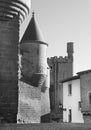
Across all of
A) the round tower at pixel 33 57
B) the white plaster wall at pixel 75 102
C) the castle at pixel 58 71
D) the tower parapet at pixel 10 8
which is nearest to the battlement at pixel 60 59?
the castle at pixel 58 71

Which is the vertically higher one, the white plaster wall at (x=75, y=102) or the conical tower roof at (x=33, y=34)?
the conical tower roof at (x=33, y=34)

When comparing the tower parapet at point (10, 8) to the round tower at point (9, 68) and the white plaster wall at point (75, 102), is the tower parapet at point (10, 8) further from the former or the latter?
the white plaster wall at point (75, 102)

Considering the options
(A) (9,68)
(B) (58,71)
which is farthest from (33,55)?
(B) (58,71)

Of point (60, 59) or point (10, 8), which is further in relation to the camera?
point (60, 59)

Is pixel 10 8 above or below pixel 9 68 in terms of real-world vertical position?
above

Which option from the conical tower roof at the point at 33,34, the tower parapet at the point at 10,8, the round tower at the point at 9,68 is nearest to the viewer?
the round tower at the point at 9,68

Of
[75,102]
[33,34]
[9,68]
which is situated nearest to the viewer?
[9,68]

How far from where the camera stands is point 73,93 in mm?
31203

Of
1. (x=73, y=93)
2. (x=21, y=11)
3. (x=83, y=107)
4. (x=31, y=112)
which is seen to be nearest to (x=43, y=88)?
(x=73, y=93)

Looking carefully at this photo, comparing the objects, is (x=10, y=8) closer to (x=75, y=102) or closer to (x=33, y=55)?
(x=75, y=102)

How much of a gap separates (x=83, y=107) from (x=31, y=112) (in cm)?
565

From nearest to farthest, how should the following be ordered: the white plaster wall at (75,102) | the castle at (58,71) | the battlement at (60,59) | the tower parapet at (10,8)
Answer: the tower parapet at (10,8)
the white plaster wall at (75,102)
the castle at (58,71)
the battlement at (60,59)

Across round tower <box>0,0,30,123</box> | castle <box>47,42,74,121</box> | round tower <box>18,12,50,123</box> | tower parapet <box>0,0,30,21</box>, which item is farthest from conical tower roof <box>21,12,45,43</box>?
castle <box>47,42,74,121</box>

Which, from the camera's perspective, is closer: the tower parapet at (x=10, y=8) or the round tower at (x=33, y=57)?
the tower parapet at (x=10, y=8)
